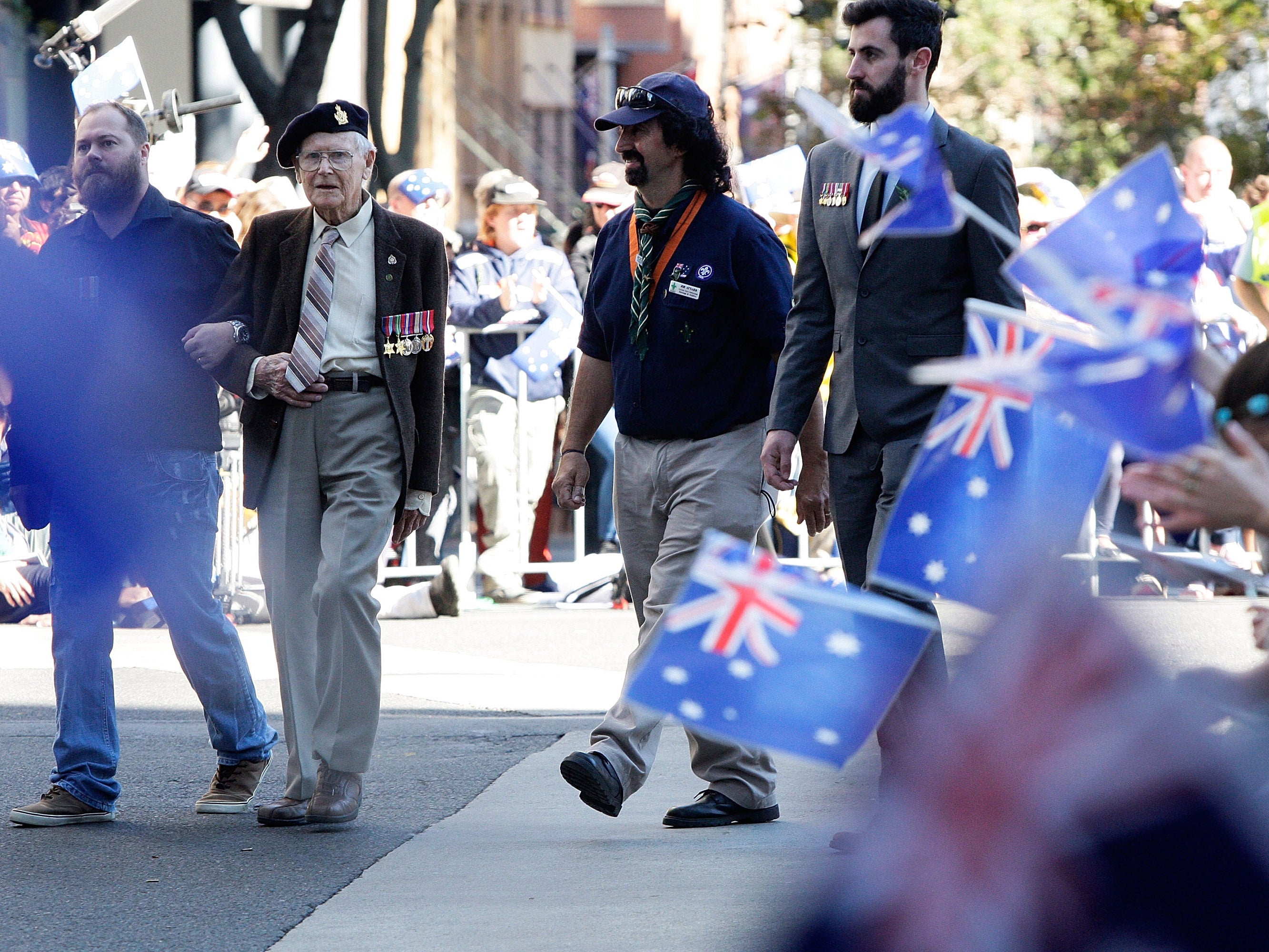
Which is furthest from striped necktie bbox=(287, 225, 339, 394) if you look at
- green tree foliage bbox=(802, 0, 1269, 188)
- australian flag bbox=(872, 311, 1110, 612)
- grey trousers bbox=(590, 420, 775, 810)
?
green tree foliage bbox=(802, 0, 1269, 188)

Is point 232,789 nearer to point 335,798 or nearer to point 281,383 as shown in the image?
point 335,798

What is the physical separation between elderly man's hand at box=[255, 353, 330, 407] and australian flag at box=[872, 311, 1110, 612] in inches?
Answer: 133

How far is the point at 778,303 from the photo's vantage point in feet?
18.2

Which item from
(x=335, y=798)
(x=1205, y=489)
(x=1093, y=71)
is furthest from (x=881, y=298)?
(x=1093, y=71)

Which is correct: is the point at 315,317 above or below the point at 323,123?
below

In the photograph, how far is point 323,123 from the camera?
5625mm

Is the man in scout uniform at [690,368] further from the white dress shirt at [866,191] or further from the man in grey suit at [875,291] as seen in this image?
the white dress shirt at [866,191]

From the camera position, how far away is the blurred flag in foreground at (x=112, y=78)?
9961 mm

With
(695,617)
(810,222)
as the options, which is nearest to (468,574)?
(810,222)

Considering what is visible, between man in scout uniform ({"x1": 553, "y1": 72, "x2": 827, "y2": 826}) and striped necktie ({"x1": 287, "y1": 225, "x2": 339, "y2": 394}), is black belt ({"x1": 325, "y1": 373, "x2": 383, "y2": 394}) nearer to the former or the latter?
striped necktie ({"x1": 287, "y1": 225, "x2": 339, "y2": 394})

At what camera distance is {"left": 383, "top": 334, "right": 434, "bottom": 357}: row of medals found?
5691 mm

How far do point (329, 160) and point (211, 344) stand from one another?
23.9 inches

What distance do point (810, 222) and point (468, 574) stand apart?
19.9 ft

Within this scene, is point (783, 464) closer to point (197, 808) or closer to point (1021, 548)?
point (197, 808)
